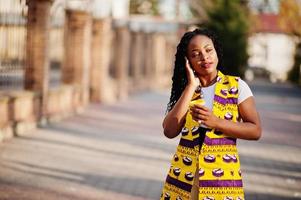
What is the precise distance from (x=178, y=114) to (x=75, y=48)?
17.2m

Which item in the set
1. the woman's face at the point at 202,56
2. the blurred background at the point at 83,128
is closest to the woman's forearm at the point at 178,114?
the woman's face at the point at 202,56

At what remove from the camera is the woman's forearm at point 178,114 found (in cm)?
374

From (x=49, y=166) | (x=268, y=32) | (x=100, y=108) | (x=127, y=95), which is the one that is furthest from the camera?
(x=268, y=32)

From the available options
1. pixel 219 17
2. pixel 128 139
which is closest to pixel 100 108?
pixel 128 139

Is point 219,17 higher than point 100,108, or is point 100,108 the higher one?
point 219,17

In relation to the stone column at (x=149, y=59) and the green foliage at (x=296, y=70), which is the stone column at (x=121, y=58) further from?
the green foliage at (x=296, y=70)

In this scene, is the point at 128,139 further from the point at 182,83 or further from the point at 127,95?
the point at 127,95

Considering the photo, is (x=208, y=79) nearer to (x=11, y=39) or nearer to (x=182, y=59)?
(x=182, y=59)

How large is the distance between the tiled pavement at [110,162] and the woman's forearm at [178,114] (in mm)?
4066

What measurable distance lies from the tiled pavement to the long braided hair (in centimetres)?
391

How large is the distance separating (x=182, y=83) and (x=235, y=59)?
4027 centimetres

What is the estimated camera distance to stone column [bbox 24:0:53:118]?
15070 mm

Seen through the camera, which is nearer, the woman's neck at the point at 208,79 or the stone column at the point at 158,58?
the woman's neck at the point at 208,79

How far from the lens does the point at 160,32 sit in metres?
44.7
